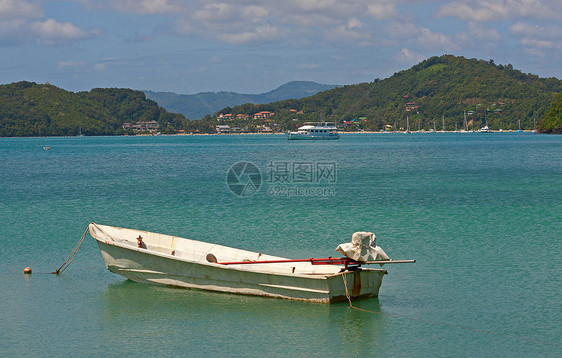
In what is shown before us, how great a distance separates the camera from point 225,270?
18.6 metres

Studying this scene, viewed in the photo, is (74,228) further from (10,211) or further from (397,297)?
(397,297)

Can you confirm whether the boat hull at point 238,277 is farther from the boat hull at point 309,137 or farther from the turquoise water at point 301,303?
the boat hull at point 309,137

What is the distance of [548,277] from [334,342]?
29.2 feet

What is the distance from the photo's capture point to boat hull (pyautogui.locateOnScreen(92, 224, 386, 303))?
57.4 ft

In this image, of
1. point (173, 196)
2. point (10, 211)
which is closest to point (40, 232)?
point (10, 211)

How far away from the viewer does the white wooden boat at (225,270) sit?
57.5 ft

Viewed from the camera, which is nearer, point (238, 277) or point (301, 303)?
point (301, 303)

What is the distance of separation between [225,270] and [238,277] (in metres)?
0.45

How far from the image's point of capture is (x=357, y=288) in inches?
696
